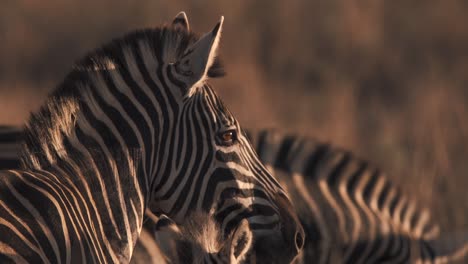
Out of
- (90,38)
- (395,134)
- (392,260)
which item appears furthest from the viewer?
(90,38)

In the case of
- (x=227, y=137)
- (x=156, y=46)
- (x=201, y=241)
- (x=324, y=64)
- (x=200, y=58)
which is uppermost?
(x=324, y=64)

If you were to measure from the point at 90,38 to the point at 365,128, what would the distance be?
12.0ft

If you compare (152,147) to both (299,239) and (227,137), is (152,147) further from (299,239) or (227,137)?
(299,239)

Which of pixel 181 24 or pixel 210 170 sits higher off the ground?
pixel 181 24

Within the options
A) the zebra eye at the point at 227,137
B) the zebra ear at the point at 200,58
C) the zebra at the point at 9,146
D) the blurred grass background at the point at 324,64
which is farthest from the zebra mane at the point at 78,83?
the blurred grass background at the point at 324,64

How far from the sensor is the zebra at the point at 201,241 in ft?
13.0

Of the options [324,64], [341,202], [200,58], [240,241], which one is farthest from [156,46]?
[324,64]

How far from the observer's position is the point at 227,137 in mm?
4578

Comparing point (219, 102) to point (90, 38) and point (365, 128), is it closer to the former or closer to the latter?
point (365, 128)

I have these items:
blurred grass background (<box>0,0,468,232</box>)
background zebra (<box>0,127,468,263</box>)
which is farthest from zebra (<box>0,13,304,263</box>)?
blurred grass background (<box>0,0,468,232</box>)

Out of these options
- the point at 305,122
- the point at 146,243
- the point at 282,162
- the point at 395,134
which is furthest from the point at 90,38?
the point at 146,243

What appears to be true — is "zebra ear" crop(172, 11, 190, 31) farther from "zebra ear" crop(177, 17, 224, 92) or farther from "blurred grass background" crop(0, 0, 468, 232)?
"blurred grass background" crop(0, 0, 468, 232)

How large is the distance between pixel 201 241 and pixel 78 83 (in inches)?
34.6

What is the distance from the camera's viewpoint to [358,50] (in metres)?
12.6
